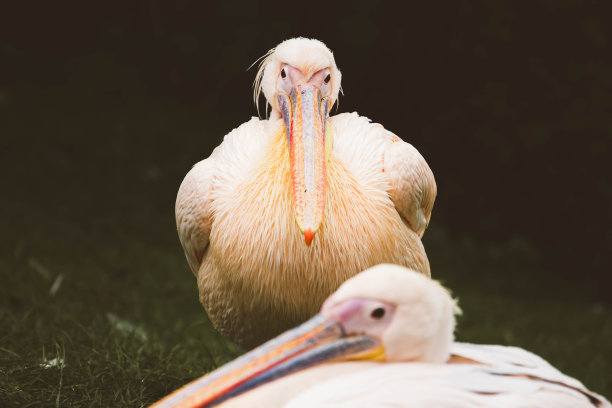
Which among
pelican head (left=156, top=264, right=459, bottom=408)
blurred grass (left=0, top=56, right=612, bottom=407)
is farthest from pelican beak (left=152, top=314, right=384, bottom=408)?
blurred grass (left=0, top=56, right=612, bottom=407)

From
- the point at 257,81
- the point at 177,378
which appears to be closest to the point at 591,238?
the point at 257,81

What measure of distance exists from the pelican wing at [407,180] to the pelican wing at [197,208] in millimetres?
818

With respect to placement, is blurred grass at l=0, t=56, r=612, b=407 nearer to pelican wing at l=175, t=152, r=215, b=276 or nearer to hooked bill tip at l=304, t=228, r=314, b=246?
pelican wing at l=175, t=152, r=215, b=276

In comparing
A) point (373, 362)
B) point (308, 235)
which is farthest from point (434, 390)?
point (308, 235)

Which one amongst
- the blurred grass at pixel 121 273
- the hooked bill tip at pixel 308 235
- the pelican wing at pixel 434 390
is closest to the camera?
the pelican wing at pixel 434 390

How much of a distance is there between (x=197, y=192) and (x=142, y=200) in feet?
14.0

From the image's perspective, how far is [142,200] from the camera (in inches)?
305

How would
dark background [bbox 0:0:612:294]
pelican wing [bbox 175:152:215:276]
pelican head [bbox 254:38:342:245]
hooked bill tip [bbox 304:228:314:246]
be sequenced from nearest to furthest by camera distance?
hooked bill tip [bbox 304:228:314:246] → pelican head [bbox 254:38:342:245] → pelican wing [bbox 175:152:215:276] → dark background [bbox 0:0:612:294]

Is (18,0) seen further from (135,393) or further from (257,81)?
(135,393)

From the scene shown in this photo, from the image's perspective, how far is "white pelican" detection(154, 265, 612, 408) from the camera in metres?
2.30

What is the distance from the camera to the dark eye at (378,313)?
238 cm

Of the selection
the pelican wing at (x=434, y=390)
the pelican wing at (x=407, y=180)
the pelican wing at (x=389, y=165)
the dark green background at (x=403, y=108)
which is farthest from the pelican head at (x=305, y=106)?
the dark green background at (x=403, y=108)

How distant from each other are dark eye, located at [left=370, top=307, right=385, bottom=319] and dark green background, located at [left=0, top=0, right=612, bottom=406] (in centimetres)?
523

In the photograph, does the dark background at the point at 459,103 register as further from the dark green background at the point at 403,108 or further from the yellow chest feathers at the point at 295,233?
the yellow chest feathers at the point at 295,233
